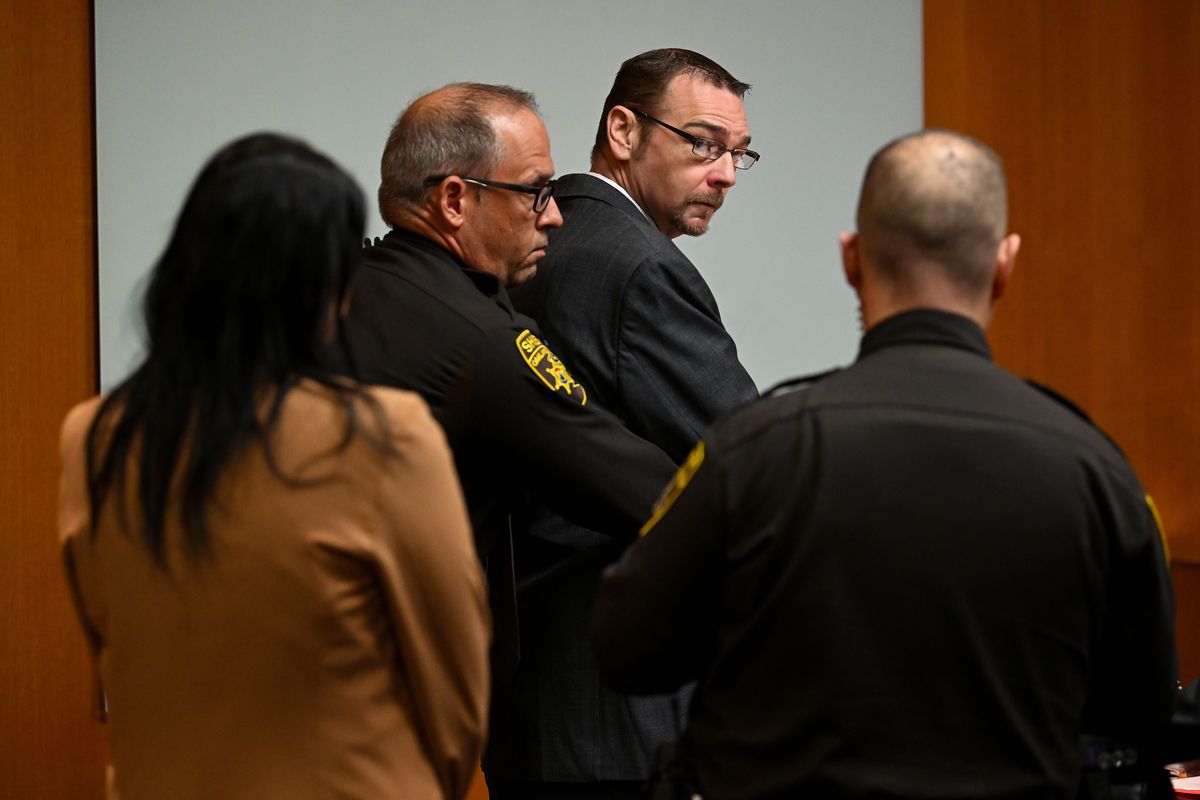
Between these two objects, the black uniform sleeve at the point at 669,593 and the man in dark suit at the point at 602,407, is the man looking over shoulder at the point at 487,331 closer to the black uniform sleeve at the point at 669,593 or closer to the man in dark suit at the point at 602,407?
the man in dark suit at the point at 602,407

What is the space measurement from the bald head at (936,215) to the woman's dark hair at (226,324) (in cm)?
51

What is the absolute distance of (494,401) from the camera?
5.77 feet

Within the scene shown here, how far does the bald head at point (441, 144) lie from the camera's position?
1.93m

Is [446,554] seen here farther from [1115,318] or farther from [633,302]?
[1115,318]

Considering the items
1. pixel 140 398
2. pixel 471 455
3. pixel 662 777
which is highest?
pixel 140 398

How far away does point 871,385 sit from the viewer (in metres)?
1.31

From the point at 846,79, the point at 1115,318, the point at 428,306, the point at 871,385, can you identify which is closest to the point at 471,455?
the point at 428,306

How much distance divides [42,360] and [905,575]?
2.33 metres

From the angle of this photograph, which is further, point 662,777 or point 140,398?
point 662,777

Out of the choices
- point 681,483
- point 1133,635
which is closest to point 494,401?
point 681,483

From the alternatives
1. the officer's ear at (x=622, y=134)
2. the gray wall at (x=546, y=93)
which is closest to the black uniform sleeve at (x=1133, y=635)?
the officer's ear at (x=622, y=134)

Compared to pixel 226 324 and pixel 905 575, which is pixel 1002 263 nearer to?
pixel 905 575

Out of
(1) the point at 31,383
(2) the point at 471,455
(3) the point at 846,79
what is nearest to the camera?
(2) the point at 471,455

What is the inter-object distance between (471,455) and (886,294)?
636mm
